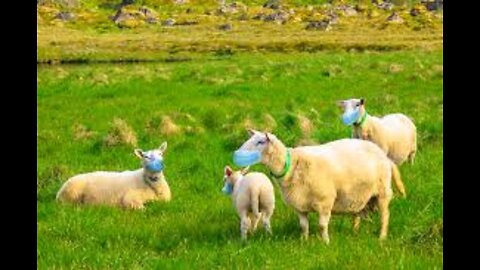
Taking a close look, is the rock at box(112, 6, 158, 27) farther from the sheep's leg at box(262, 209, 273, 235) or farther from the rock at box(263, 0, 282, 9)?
the sheep's leg at box(262, 209, 273, 235)

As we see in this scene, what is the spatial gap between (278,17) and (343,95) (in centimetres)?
12051

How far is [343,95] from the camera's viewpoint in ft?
94.4

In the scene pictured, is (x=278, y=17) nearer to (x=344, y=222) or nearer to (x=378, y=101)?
(x=378, y=101)

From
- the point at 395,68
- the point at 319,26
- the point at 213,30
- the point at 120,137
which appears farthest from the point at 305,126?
the point at 213,30

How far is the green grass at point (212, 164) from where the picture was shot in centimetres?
947

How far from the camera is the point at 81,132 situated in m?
21.9

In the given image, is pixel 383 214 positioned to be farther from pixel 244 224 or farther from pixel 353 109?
pixel 353 109

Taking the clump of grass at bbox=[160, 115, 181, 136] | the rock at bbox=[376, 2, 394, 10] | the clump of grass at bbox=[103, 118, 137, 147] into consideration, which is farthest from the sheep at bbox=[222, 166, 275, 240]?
the rock at bbox=[376, 2, 394, 10]

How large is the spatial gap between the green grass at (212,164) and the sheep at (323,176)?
43 cm

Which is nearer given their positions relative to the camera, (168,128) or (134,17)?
(168,128)

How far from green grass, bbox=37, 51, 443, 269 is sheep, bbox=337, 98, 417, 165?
1.31ft

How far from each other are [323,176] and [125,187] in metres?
4.86

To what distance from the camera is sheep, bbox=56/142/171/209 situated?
13.3 m
